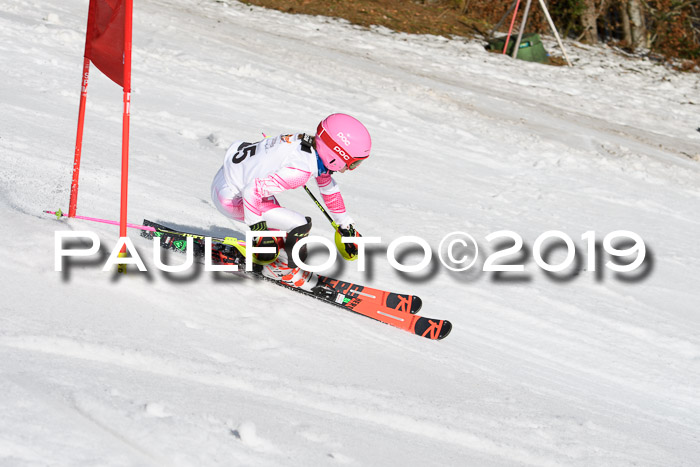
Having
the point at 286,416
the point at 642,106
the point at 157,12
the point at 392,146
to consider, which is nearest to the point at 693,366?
the point at 286,416

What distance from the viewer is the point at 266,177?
5219 mm

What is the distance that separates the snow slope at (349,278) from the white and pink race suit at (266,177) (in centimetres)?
59

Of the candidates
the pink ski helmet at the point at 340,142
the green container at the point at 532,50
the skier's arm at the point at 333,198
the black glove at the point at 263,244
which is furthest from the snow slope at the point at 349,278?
the green container at the point at 532,50

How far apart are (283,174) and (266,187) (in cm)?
16

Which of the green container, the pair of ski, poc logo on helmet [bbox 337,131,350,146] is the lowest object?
the pair of ski

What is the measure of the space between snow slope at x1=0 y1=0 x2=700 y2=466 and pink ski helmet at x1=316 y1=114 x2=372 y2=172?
1.15m

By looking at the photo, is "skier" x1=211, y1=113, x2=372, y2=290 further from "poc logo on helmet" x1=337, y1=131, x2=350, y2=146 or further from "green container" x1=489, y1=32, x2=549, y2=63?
"green container" x1=489, y1=32, x2=549, y2=63

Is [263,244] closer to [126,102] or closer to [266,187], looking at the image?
[266,187]

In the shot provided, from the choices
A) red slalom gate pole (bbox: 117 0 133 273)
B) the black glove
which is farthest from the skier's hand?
red slalom gate pole (bbox: 117 0 133 273)

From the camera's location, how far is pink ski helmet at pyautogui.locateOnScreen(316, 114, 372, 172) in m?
5.30

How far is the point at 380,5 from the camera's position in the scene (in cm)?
2091

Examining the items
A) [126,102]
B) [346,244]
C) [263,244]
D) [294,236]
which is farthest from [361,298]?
[126,102]

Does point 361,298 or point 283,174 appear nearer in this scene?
point 283,174

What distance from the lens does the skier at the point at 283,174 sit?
524cm
